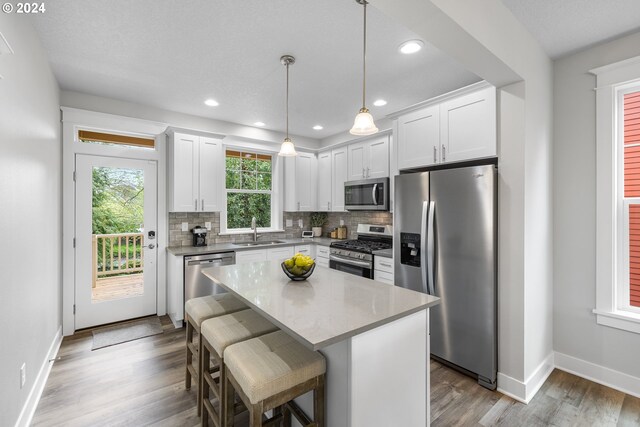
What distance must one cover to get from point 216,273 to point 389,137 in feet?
9.24

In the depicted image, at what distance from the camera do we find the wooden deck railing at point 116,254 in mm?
3477

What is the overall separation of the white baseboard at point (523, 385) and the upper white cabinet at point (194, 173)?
12.2ft

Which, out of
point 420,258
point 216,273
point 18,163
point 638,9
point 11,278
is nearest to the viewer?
point 11,278

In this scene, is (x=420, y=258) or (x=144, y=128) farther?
(x=144, y=128)

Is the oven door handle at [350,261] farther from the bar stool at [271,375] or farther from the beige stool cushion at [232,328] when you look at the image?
the bar stool at [271,375]

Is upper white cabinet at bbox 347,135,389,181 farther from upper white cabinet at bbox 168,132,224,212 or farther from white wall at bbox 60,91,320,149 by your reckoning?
upper white cabinet at bbox 168,132,224,212

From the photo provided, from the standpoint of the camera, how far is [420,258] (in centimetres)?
276

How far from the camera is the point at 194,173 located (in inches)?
153

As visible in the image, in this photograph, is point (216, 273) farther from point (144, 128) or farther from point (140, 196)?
point (144, 128)

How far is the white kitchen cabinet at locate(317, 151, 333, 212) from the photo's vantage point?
493cm

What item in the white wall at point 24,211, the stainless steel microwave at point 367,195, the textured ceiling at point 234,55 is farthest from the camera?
the stainless steel microwave at point 367,195

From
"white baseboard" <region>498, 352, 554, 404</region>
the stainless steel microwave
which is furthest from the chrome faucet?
"white baseboard" <region>498, 352, 554, 404</region>

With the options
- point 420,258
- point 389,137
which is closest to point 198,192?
point 389,137

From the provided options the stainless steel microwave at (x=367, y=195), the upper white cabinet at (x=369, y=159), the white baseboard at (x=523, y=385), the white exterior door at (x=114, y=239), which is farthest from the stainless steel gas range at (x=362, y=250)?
the white exterior door at (x=114, y=239)
